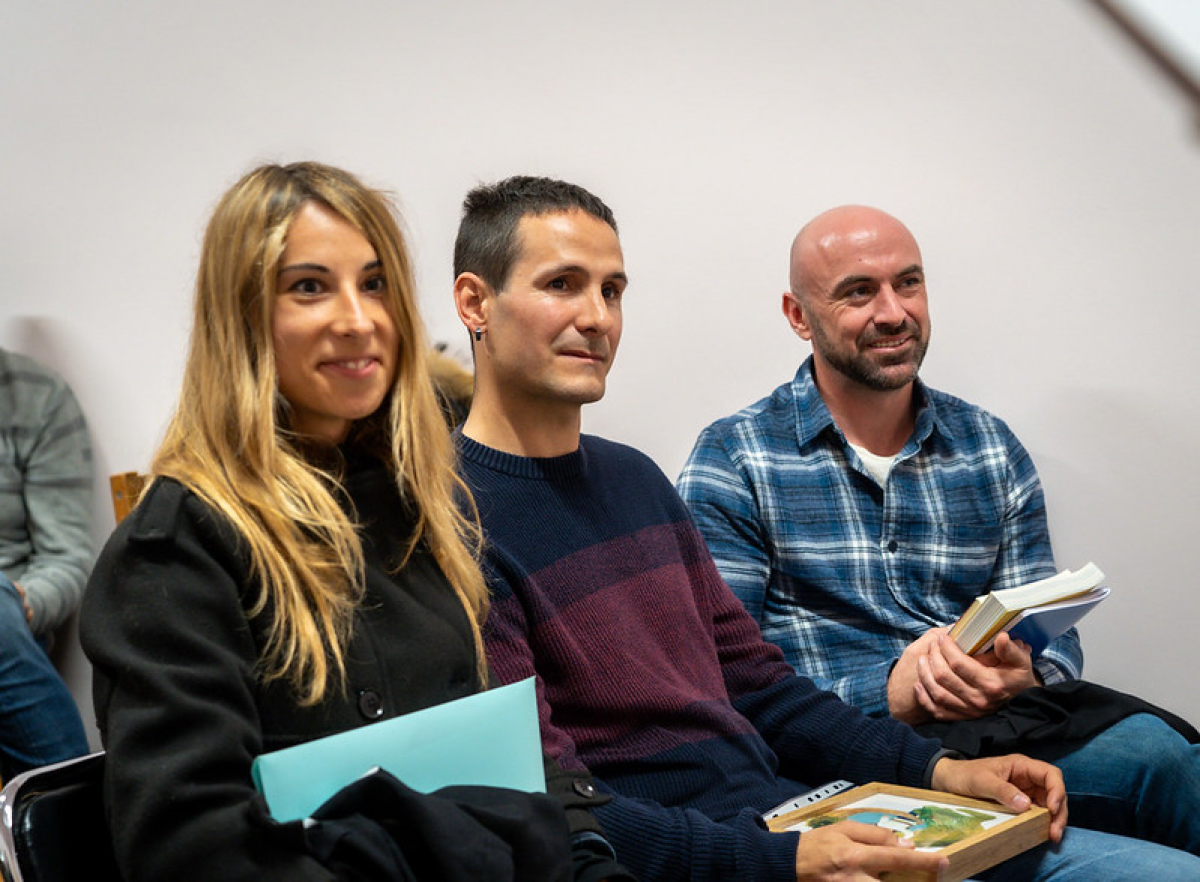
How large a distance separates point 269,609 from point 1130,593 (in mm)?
2001

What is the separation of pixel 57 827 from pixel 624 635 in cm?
73

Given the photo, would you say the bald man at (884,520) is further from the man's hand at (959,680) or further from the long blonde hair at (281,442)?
the long blonde hair at (281,442)

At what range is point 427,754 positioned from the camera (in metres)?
1.07

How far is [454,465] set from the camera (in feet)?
4.88

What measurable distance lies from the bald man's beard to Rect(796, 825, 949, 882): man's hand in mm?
1102

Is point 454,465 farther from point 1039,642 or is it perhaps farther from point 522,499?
point 1039,642

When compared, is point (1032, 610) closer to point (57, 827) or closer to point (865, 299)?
point (865, 299)

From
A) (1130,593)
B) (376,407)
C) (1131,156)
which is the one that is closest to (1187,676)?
(1130,593)

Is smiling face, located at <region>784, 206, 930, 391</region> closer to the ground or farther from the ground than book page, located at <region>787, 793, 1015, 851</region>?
farther from the ground

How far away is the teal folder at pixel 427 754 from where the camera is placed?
992 mm

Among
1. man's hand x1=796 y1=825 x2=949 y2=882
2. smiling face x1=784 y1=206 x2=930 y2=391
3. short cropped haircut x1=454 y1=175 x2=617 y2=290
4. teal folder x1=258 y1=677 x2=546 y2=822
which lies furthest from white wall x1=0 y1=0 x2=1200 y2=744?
teal folder x1=258 y1=677 x2=546 y2=822

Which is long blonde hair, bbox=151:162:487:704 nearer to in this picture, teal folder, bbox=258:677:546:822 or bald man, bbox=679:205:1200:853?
teal folder, bbox=258:677:546:822

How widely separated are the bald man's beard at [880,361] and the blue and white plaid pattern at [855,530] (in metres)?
0.08

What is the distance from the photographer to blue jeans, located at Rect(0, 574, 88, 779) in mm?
2383
